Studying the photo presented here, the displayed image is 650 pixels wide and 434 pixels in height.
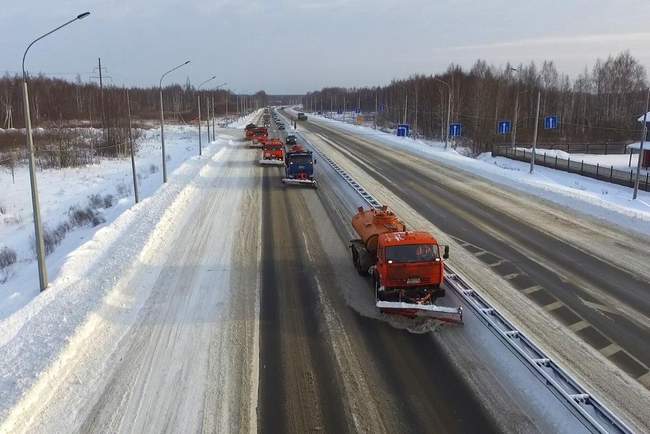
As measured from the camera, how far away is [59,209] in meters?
31.7

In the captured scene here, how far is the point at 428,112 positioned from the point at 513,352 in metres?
101

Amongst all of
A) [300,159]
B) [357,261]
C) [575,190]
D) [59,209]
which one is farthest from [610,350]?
[59,209]

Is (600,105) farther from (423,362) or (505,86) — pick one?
(423,362)

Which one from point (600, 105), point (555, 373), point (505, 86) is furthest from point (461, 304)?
point (600, 105)

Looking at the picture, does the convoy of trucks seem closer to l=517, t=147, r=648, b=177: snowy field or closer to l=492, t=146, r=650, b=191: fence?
l=492, t=146, r=650, b=191: fence

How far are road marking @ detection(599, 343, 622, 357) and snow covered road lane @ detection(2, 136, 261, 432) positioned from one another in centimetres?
687

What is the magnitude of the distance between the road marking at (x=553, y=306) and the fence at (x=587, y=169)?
2617cm

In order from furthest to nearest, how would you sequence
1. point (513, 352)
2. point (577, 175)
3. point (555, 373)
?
point (577, 175)
point (513, 352)
point (555, 373)

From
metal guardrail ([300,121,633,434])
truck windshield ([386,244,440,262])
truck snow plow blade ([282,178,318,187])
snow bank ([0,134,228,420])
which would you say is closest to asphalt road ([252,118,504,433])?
metal guardrail ([300,121,633,434])

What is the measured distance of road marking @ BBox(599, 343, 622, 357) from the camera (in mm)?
10834

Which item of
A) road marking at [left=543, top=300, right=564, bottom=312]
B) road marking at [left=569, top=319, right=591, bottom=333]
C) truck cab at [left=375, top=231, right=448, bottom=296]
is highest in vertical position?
truck cab at [left=375, top=231, right=448, bottom=296]

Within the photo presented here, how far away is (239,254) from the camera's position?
57.1 ft

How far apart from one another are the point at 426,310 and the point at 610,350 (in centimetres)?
370

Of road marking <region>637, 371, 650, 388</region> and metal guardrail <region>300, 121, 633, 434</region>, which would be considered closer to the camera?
metal guardrail <region>300, 121, 633, 434</region>
